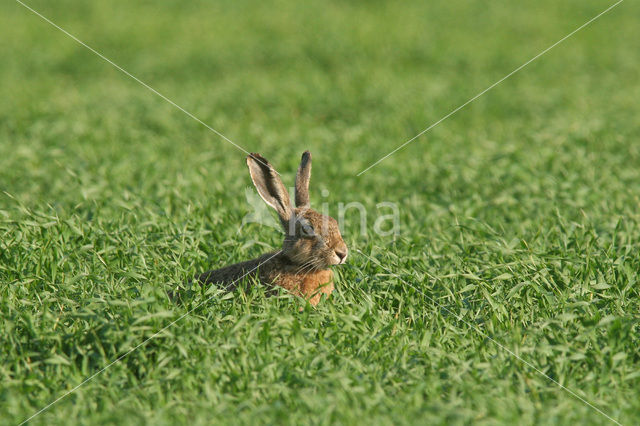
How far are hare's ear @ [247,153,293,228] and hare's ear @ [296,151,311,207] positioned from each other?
0.48 ft

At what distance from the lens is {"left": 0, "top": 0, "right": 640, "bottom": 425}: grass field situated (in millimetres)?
3965

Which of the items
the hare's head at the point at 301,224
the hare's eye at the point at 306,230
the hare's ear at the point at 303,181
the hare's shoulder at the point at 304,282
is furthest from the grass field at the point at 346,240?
the hare's ear at the point at 303,181

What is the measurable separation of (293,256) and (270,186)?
1.90ft

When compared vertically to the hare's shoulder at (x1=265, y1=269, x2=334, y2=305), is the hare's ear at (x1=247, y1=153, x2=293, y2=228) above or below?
above

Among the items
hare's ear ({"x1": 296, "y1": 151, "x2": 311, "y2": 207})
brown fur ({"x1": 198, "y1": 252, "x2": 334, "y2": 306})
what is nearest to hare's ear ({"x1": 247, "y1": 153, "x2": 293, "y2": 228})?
hare's ear ({"x1": 296, "y1": 151, "x2": 311, "y2": 207})

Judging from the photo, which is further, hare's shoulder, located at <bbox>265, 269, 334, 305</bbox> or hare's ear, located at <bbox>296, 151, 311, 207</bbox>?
hare's ear, located at <bbox>296, 151, 311, 207</bbox>

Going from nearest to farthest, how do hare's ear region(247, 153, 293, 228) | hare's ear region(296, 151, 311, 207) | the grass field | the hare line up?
the grass field
the hare
hare's ear region(247, 153, 293, 228)
hare's ear region(296, 151, 311, 207)

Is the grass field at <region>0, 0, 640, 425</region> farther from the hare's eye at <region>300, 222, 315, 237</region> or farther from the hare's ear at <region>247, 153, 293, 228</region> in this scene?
→ the hare's ear at <region>247, 153, 293, 228</region>

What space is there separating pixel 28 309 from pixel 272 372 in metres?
1.82

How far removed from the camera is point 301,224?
17.1 feet

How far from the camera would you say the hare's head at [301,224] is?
505 centimetres

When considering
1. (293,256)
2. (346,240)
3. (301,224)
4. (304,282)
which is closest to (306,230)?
(301,224)

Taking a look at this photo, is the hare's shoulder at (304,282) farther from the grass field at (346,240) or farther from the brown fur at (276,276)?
the grass field at (346,240)

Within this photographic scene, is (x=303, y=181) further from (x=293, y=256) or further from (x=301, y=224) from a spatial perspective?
(x=293, y=256)
